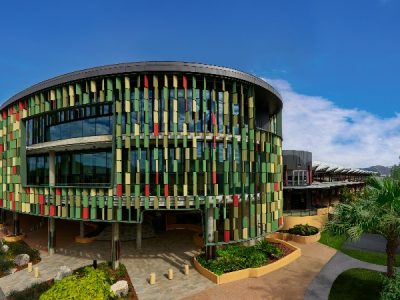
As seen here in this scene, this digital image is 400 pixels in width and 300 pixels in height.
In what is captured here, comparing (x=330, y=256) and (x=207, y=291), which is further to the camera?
(x=330, y=256)

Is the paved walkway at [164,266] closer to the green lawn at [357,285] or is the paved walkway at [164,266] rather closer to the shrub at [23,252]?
the shrub at [23,252]

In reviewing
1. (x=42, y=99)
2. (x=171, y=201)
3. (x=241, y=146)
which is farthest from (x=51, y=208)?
(x=241, y=146)

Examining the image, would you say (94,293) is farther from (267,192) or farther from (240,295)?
(267,192)

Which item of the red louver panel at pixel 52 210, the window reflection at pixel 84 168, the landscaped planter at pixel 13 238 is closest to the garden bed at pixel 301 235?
the window reflection at pixel 84 168

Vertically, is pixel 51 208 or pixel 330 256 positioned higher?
pixel 51 208

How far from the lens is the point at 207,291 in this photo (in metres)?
20.3

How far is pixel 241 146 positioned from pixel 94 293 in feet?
53.2

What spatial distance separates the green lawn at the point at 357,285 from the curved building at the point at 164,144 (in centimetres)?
756

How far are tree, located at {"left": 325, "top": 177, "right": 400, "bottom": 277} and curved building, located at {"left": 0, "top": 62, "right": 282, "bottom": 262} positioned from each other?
9477 millimetres

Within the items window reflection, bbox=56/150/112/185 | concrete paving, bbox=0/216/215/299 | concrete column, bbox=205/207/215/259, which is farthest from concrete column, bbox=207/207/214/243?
window reflection, bbox=56/150/112/185

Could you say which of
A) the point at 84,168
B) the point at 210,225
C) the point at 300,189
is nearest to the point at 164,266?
the point at 210,225

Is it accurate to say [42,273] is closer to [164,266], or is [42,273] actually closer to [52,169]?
[164,266]

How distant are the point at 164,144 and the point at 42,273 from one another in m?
15.4

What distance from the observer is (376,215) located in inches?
639
